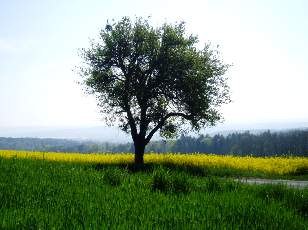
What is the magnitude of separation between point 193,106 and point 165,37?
6.81m

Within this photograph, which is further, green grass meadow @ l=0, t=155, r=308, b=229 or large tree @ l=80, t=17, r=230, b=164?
large tree @ l=80, t=17, r=230, b=164

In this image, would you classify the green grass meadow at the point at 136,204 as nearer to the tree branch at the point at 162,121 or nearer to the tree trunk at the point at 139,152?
the tree trunk at the point at 139,152

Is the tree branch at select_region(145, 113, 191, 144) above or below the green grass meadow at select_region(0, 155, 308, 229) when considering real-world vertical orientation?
above

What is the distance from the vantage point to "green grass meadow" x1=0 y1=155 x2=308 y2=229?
7230 mm

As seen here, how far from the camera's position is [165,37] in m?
36.9

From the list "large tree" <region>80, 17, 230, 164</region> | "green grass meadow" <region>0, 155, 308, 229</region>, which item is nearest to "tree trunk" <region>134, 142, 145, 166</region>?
"large tree" <region>80, 17, 230, 164</region>

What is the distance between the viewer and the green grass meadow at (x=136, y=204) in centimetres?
723

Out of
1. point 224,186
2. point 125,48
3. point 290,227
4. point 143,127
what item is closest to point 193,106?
point 143,127

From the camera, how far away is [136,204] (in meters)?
9.02

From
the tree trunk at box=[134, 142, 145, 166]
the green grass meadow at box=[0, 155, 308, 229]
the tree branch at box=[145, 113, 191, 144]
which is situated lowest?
the green grass meadow at box=[0, 155, 308, 229]

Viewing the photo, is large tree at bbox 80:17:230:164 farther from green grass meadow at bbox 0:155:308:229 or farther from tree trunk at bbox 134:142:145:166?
green grass meadow at bbox 0:155:308:229

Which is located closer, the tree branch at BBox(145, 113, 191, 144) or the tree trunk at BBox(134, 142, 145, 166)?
the tree trunk at BBox(134, 142, 145, 166)

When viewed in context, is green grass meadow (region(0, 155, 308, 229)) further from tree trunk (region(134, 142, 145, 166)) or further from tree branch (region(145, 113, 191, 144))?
tree branch (region(145, 113, 191, 144))

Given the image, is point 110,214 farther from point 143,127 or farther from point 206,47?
point 206,47
